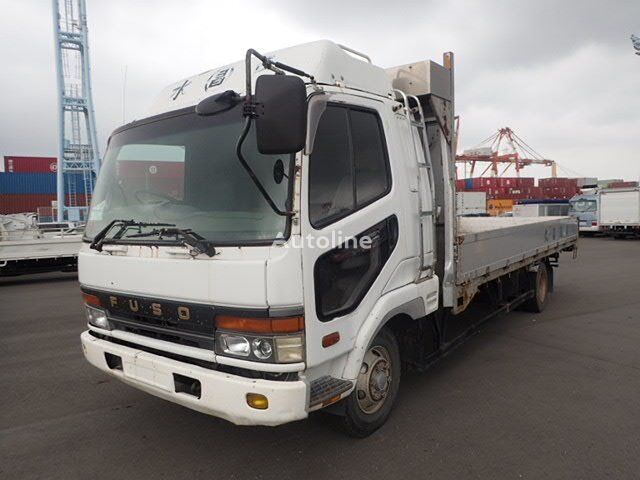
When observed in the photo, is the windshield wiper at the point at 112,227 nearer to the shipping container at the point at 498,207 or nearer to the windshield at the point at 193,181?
the windshield at the point at 193,181

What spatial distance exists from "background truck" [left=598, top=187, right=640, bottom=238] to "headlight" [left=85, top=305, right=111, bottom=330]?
23.8 metres

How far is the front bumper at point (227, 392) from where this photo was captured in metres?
2.33

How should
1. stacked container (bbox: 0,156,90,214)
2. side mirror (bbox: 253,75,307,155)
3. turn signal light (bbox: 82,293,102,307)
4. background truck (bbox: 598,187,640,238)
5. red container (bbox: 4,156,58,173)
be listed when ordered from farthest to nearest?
red container (bbox: 4,156,58,173), stacked container (bbox: 0,156,90,214), background truck (bbox: 598,187,640,238), turn signal light (bbox: 82,293,102,307), side mirror (bbox: 253,75,307,155)

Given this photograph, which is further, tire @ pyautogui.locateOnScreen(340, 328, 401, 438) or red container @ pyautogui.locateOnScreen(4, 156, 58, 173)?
red container @ pyautogui.locateOnScreen(4, 156, 58, 173)

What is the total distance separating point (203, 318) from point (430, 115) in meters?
2.51

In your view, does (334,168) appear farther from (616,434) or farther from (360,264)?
(616,434)

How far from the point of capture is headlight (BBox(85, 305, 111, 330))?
309cm

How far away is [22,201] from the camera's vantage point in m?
35.5

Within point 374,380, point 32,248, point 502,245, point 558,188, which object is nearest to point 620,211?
point 502,245

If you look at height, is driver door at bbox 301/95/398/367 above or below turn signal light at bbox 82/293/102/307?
above

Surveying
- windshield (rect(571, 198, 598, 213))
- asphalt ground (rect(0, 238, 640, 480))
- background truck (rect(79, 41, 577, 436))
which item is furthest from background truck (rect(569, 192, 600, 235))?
background truck (rect(79, 41, 577, 436))

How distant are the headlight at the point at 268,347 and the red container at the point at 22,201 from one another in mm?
39038

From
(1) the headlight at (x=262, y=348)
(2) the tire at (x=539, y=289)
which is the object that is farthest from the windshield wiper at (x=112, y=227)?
(2) the tire at (x=539, y=289)

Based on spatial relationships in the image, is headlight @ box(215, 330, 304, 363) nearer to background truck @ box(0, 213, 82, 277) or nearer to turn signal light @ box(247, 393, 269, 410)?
turn signal light @ box(247, 393, 269, 410)
